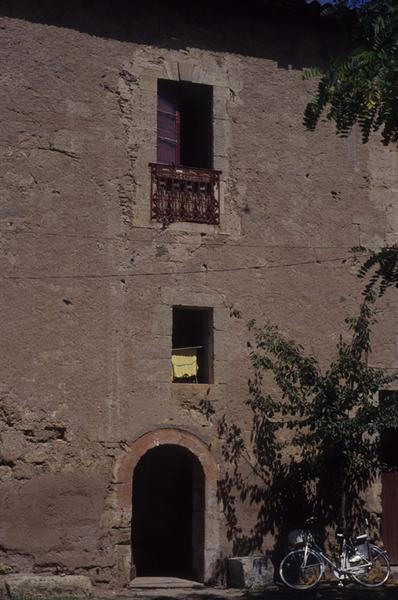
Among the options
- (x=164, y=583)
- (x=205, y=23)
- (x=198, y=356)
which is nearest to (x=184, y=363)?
(x=198, y=356)

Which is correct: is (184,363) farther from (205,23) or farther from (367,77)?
(367,77)

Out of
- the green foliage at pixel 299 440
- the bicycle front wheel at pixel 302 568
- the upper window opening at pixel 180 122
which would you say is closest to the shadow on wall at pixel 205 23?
the upper window opening at pixel 180 122

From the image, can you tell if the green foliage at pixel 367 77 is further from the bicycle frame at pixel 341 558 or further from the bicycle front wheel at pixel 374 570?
the bicycle front wheel at pixel 374 570

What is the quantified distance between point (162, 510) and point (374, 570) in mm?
3851

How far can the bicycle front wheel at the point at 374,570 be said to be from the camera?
11680 millimetres

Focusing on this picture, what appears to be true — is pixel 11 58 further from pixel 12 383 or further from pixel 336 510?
pixel 336 510

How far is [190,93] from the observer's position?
13.3m

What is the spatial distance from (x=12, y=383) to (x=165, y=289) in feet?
8.42

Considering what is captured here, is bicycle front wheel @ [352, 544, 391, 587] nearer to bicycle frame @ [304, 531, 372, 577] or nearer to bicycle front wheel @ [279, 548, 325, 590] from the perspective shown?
bicycle frame @ [304, 531, 372, 577]

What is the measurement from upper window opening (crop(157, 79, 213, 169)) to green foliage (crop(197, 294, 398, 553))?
2928mm

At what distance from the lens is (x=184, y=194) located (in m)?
12.5

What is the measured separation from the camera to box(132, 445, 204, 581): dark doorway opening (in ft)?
45.3

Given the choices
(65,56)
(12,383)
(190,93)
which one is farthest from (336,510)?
(65,56)

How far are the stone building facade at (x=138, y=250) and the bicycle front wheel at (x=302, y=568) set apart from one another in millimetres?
830
